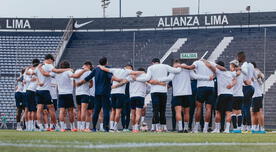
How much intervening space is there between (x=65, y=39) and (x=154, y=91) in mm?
30209

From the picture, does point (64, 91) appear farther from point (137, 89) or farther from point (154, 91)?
point (154, 91)

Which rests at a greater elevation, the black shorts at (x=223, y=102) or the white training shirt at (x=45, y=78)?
the white training shirt at (x=45, y=78)

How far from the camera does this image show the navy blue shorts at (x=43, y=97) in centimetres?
1812

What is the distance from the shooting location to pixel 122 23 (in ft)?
155

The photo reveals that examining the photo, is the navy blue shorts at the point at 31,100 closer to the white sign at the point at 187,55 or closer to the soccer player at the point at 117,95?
the soccer player at the point at 117,95

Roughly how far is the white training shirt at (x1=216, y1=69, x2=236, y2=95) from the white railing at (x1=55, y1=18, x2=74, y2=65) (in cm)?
2773

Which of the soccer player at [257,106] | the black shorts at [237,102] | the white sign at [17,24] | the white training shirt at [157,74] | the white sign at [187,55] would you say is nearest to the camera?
the white training shirt at [157,74]

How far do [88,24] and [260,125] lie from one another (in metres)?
30.7

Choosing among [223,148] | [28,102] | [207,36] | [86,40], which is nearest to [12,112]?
[86,40]

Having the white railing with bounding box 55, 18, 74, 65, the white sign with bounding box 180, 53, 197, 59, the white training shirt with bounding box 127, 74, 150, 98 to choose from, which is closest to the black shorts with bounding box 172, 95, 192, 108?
the white training shirt with bounding box 127, 74, 150, 98

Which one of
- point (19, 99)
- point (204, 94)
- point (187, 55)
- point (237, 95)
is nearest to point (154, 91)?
point (204, 94)

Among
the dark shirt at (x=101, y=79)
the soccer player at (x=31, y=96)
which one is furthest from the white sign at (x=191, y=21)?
the dark shirt at (x=101, y=79)

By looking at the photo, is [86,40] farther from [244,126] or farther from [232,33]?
[244,126]

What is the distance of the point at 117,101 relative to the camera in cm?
1825
